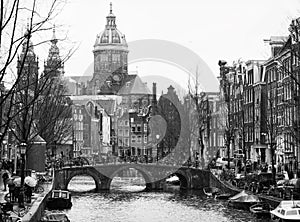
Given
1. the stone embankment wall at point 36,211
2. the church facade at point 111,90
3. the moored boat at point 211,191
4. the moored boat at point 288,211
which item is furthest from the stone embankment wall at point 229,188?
the church facade at point 111,90

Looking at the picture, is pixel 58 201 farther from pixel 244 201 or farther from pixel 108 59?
pixel 108 59

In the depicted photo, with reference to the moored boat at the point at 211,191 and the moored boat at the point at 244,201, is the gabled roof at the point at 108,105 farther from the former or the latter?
the moored boat at the point at 244,201

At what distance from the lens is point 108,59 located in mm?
173375

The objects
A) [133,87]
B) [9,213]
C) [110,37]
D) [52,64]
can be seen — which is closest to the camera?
[9,213]

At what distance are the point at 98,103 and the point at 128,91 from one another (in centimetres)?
1426

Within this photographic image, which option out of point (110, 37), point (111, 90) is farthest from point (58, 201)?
point (110, 37)

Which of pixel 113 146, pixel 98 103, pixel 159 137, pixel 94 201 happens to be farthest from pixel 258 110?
pixel 98 103

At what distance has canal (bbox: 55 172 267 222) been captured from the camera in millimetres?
40750

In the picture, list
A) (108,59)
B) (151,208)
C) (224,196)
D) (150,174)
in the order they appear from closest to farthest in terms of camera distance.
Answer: (151,208) < (224,196) < (150,174) < (108,59)

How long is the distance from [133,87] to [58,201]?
13150cm

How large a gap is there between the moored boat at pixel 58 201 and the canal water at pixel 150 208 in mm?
454

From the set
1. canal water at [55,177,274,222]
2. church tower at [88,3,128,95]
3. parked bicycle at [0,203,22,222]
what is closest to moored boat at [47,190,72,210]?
canal water at [55,177,274,222]

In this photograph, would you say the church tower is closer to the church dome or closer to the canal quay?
the church dome

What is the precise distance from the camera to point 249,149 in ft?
244
